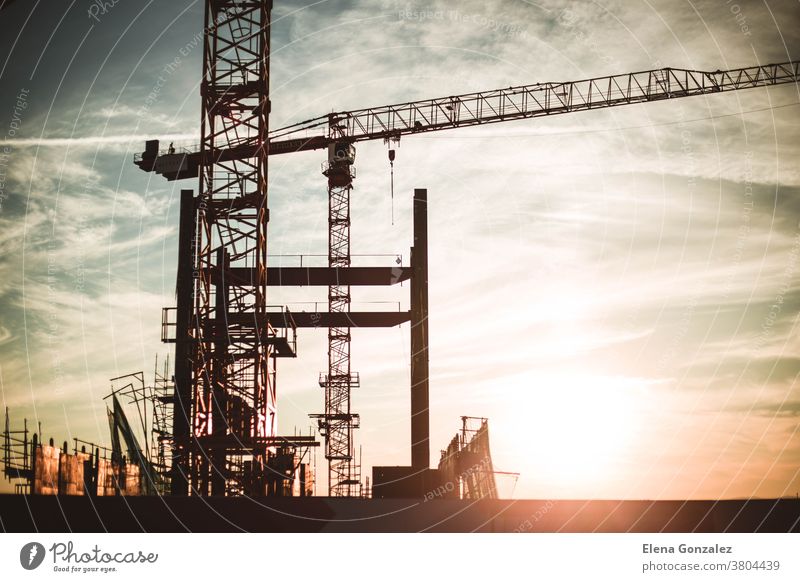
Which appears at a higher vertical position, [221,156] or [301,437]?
[221,156]

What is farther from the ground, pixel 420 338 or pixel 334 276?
pixel 334 276

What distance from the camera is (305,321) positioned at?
57.7m

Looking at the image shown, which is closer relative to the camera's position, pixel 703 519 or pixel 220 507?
pixel 703 519

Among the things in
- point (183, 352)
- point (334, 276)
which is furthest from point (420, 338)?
point (183, 352)

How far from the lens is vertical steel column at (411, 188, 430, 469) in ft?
165

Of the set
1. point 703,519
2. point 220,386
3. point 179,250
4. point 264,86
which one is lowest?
point 703,519

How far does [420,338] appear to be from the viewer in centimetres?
5172

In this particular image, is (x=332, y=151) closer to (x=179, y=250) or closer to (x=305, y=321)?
(x=305, y=321)

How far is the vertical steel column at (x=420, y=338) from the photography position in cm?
5016

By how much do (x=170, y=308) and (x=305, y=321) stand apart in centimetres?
1192


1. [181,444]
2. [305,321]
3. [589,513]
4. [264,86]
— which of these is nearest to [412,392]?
[305,321]

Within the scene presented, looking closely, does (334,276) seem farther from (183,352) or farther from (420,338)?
(183,352)
